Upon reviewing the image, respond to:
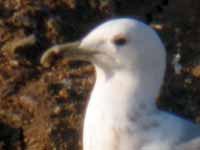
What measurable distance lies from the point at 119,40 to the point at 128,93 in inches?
10.4

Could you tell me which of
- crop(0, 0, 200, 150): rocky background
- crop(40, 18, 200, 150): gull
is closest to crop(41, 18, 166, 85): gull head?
crop(40, 18, 200, 150): gull

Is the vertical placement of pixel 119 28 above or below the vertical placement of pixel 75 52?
above

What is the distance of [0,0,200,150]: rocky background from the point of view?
529 cm

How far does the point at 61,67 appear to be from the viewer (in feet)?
19.3

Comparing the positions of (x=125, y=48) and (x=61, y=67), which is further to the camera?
(x=61, y=67)

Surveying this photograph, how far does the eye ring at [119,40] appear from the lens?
3.85 m

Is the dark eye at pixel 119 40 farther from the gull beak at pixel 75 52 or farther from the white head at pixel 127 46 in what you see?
the gull beak at pixel 75 52

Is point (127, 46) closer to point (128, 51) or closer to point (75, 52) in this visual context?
point (128, 51)

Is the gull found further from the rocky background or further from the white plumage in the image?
the rocky background

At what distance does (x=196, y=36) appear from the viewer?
660cm

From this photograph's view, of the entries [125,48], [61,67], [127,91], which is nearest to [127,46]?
[125,48]

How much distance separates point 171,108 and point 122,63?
180 cm

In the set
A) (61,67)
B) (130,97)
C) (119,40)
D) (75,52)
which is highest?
(119,40)

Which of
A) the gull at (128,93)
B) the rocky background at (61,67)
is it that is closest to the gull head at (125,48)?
the gull at (128,93)
